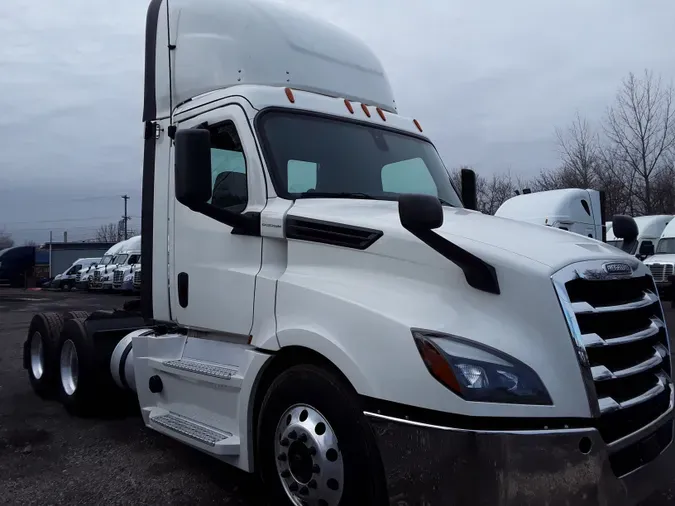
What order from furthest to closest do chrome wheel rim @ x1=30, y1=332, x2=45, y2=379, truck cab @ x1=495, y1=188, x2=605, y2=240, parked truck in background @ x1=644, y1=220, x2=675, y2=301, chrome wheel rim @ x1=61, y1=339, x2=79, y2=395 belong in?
1. parked truck in background @ x1=644, y1=220, x2=675, y2=301
2. truck cab @ x1=495, y1=188, x2=605, y2=240
3. chrome wheel rim @ x1=30, y1=332, x2=45, y2=379
4. chrome wheel rim @ x1=61, y1=339, x2=79, y2=395

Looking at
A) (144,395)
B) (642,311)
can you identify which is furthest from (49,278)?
(642,311)

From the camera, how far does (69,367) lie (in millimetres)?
6656

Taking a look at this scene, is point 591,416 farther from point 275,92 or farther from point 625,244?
point 275,92

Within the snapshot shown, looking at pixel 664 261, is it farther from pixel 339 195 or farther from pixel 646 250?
pixel 339 195

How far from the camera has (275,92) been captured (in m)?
4.33

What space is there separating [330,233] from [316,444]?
1.14 metres

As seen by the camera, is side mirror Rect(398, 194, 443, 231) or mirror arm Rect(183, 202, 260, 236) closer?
side mirror Rect(398, 194, 443, 231)

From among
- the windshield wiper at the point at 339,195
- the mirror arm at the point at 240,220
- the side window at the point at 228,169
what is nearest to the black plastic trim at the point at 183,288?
the side window at the point at 228,169

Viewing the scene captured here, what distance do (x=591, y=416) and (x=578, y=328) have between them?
39cm

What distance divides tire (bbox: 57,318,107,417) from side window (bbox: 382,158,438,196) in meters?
3.48

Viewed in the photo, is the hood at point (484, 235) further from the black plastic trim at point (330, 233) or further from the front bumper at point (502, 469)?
the front bumper at point (502, 469)

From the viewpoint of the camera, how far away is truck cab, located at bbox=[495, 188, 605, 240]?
653 inches

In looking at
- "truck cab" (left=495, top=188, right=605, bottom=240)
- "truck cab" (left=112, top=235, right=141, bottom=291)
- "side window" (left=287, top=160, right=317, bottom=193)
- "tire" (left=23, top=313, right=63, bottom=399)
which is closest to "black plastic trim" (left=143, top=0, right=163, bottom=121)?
"side window" (left=287, top=160, right=317, bottom=193)

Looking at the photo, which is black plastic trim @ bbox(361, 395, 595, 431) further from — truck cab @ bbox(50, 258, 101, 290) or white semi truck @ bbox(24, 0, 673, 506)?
truck cab @ bbox(50, 258, 101, 290)
